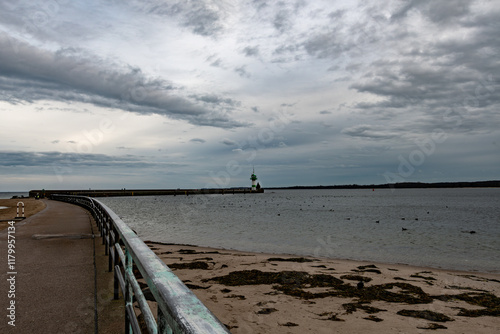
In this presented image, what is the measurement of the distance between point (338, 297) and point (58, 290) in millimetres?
6170

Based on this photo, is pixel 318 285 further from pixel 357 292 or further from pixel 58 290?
pixel 58 290

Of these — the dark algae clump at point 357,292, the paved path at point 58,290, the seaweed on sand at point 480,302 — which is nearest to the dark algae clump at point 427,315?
the dark algae clump at point 357,292

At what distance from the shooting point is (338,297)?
862 centimetres

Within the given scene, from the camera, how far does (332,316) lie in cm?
725

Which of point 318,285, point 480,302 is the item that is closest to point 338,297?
point 318,285

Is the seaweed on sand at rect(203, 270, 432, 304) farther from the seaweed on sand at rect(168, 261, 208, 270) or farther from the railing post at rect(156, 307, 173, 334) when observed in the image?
the railing post at rect(156, 307, 173, 334)

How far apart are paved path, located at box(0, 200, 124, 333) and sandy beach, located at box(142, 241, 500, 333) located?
2456mm

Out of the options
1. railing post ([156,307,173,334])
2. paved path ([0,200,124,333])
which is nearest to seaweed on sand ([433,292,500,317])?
paved path ([0,200,124,333])

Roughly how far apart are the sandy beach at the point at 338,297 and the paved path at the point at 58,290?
8.06ft

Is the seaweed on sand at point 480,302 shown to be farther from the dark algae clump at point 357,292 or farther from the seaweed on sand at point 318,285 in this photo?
the seaweed on sand at point 318,285

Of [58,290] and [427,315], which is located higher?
[58,290]

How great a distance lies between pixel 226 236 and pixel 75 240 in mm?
14397

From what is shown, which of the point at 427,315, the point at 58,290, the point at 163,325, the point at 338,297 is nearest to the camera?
the point at 163,325

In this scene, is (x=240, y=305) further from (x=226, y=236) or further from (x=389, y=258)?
(x=226, y=236)
